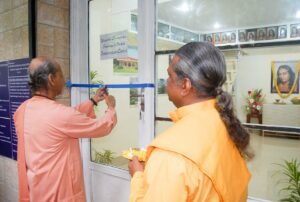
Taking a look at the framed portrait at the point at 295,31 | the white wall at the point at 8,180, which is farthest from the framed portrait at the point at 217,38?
the white wall at the point at 8,180

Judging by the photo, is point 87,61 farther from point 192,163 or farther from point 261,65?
point 192,163

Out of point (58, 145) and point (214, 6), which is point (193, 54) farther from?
point (58, 145)

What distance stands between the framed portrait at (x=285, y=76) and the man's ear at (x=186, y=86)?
0.70 meters

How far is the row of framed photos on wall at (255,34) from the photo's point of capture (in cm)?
127

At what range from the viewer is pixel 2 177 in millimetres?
2426

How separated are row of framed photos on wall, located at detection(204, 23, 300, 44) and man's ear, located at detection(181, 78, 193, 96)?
0.73m

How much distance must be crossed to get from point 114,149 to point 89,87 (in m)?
0.53

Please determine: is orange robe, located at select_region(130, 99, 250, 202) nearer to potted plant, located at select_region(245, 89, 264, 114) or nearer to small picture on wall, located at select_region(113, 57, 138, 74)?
potted plant, located at select_region(245, 89, 264, 114)

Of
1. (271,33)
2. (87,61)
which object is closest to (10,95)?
(87,61)

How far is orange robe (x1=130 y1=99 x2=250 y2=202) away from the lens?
71 cm

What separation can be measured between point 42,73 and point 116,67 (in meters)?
0.54

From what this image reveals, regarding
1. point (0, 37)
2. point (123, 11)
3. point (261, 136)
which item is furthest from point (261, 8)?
point (0, 37)

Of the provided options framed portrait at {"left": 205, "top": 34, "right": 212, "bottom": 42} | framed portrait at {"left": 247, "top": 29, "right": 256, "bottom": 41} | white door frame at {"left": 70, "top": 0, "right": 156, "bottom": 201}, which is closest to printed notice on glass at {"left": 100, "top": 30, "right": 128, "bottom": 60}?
white door frame at {"left": 70, "top": 0, "right": 156, "bottom": 201}

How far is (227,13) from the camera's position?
1497 mm
